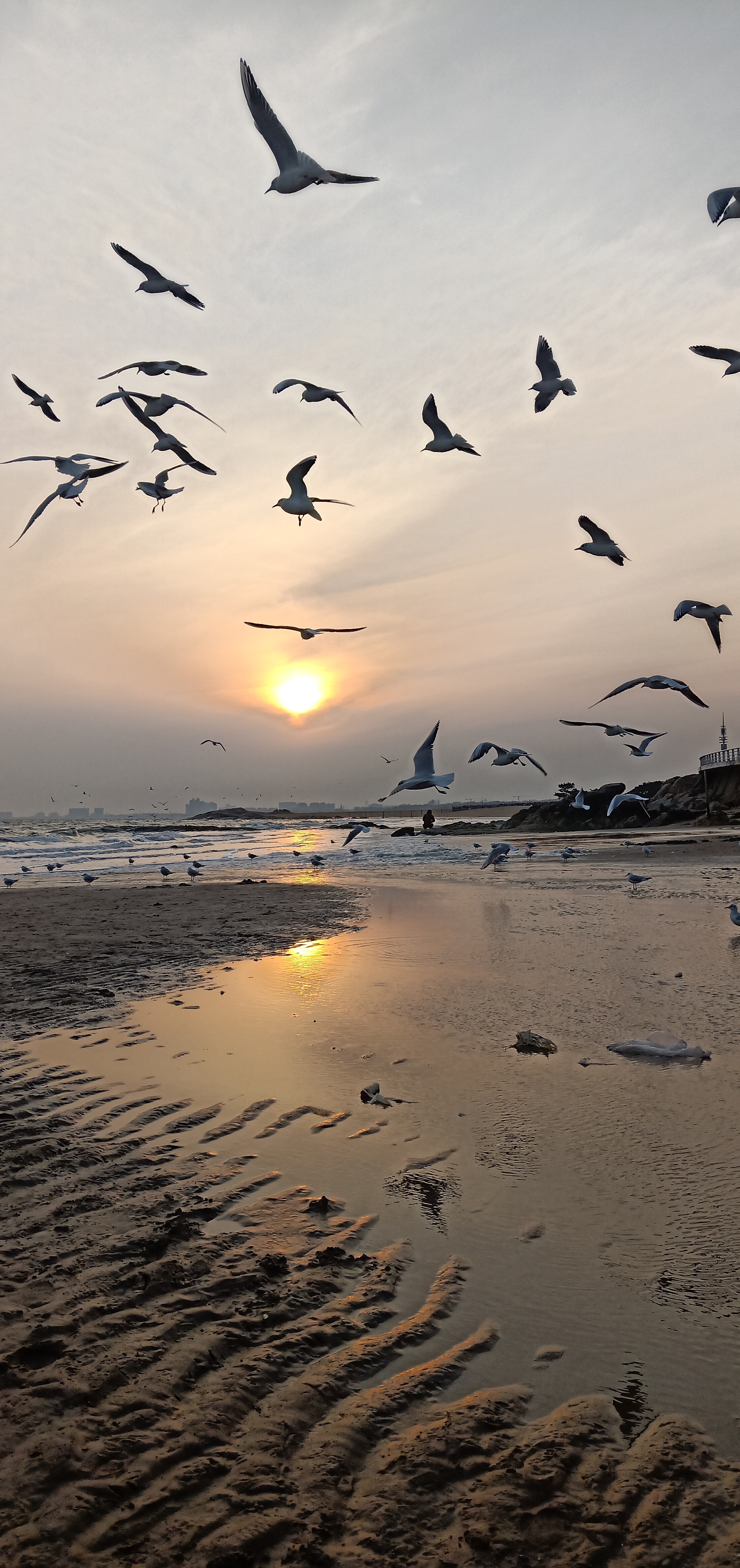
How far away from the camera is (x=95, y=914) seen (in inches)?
625

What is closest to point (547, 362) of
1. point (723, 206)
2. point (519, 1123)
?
point (723, 206)

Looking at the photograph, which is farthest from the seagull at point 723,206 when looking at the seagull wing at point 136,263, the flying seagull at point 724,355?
the seagull wing at point 136,263

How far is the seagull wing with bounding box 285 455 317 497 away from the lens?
11172 mm

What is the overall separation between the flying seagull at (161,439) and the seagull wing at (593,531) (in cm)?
472

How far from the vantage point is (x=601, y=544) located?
1081cm

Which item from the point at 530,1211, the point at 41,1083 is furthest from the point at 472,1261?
the point at 41,1083

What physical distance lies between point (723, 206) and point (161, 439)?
6504 millimetres

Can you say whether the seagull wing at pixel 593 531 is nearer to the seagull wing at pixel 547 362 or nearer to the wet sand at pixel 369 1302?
the seagull wing at pixel 547 362

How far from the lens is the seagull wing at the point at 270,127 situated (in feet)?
22.5

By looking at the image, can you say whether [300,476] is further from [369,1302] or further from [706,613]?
[369,1302]

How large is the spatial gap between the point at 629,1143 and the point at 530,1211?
1008 mm

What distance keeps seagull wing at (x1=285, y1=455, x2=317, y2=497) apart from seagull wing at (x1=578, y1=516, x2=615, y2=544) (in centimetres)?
353

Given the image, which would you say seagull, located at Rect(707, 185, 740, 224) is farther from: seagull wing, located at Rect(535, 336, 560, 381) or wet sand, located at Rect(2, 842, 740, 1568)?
wet sand, located at Rect(2, 842, 740, 1568)

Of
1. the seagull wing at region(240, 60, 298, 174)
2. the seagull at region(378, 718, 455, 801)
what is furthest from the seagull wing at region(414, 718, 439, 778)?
the seagull wing at region(240, 60, 298, 174)
